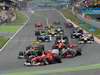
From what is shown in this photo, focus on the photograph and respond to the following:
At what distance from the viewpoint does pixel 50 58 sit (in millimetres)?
34406

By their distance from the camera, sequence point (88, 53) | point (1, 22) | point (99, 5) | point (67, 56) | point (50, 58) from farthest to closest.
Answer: point (99, 5), point (1, 22), point (88, 53), point (67, 56), point (50, 58)

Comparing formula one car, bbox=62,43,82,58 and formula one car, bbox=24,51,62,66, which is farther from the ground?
formula one car, bbox=24,51,62,66

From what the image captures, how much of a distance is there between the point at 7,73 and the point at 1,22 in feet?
246

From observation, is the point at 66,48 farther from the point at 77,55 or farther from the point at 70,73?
the point at 70,73

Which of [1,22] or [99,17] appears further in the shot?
[99,17]

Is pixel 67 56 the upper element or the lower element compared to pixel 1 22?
upper

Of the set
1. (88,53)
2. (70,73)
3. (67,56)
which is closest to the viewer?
(70,73)

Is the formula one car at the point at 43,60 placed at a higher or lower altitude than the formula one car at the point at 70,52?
higher

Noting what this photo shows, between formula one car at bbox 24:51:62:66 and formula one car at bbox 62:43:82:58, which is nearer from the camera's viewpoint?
formula one car at bbox 24:51:62:66

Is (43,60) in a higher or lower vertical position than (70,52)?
higher

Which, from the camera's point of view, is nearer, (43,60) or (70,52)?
(43,60)

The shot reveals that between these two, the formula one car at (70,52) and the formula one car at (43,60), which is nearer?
the formula one car at (43,60)

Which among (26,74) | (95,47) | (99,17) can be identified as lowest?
(99,17)

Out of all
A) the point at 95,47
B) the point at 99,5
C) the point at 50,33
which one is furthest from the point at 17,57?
the point at 99,5
